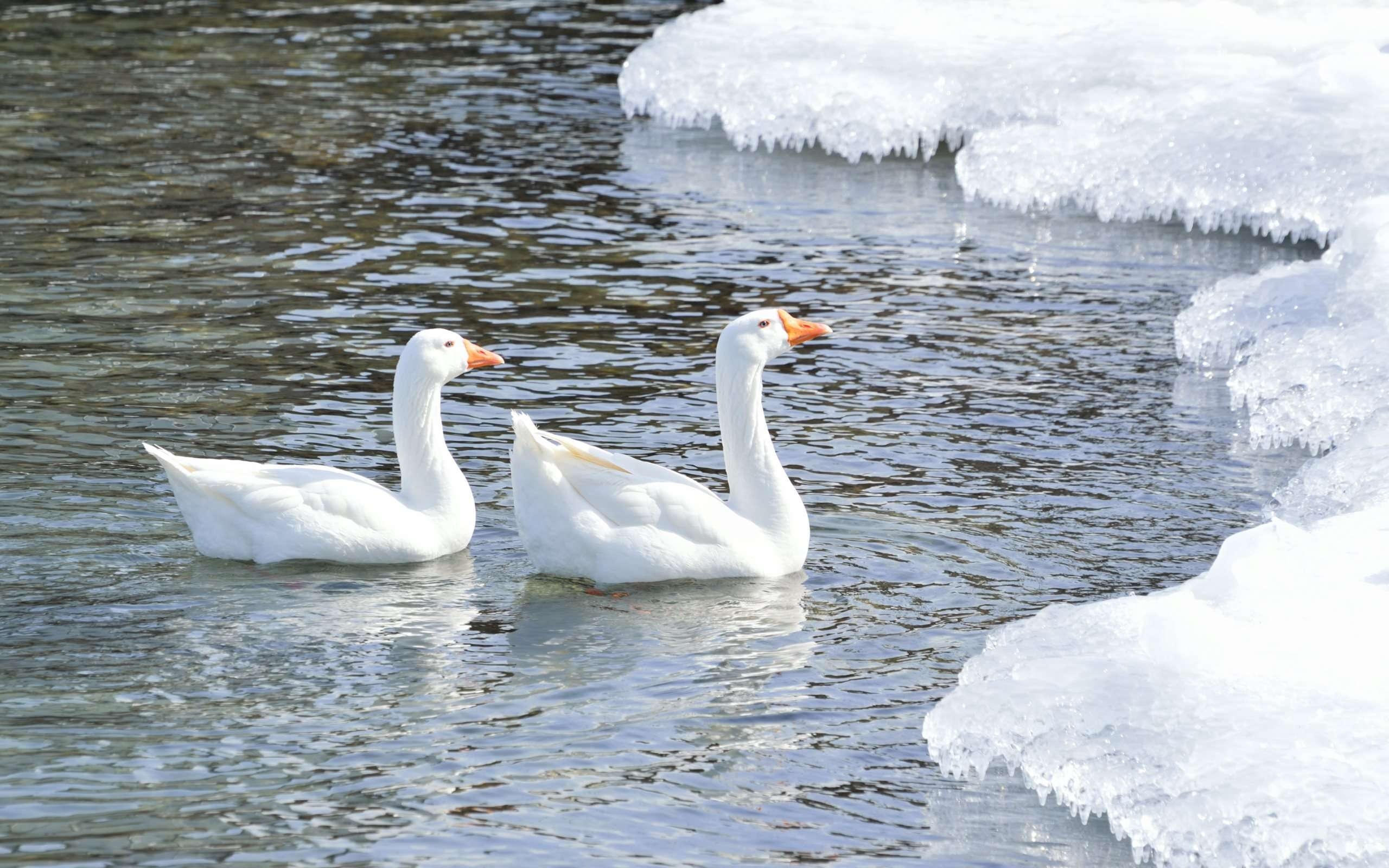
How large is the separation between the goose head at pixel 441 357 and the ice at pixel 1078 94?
8.27 meters

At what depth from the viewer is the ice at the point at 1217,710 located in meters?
6.33

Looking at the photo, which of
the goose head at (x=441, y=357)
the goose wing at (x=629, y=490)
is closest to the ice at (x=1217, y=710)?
the goose wing at (x=629, y=490)

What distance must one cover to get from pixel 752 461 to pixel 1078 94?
9.86 m

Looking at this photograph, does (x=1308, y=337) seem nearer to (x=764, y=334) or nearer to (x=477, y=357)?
(x=764, y=334)

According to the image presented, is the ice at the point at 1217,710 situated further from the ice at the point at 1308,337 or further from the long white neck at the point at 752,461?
the ice at the point at 1308,337

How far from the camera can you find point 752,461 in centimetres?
921

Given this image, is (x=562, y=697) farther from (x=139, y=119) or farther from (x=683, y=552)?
(x=139, y=119)

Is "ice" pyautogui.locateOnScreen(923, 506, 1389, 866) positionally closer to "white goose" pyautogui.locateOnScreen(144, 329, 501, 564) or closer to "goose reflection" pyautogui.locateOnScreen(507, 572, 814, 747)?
"goose reflection" pyautogui.locateOnScreen(507, 572, 814, 747)

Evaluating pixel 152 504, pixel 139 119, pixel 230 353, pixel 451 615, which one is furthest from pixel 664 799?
pixel 139 119

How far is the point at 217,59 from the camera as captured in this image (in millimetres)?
21969

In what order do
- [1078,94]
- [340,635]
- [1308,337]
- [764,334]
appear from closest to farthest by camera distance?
1. [340,635]
2. [764,334]
3. [1308,337]
4. [1078,94]

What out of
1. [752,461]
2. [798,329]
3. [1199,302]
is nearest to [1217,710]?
[752,461]

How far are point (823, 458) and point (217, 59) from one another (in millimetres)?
13455

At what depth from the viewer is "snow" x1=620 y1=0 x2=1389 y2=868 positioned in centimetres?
664
